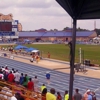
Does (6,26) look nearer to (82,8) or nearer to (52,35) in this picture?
(52,35)

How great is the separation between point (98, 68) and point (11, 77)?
15918 mm

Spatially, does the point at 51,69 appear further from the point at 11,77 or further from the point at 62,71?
the point at 11,77

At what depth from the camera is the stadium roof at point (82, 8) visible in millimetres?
4945

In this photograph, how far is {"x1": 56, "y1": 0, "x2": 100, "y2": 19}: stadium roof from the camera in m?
4.95

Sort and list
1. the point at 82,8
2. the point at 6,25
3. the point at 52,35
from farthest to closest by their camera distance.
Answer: the point at 52,35
the point at 6,25
the point at 82,8

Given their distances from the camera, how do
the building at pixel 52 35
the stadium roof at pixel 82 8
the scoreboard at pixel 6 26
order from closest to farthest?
1. the stadium roof at pixel 82 8
2. the scoreboard at pixel 6 26
3. the building at pixel 52 35

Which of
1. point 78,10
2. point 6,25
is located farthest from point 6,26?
point 78,10

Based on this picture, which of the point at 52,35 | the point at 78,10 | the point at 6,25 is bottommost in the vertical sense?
the point at 78,10

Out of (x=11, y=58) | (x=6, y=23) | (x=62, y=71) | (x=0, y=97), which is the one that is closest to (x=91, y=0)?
(x=0, y=97)

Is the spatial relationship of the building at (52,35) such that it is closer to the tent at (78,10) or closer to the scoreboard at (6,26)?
the scoreboard at (6,26)

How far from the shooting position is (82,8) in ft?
16.8

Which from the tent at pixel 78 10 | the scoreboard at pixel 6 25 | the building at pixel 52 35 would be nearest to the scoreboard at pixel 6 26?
the scoreboard at pixel 6 25

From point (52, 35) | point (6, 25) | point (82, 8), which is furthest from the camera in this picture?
point (52, 35)

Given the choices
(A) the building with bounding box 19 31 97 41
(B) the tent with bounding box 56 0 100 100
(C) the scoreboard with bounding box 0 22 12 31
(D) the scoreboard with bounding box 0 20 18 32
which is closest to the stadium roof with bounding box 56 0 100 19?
(B) the tent with bounding box 56 0 100 100
